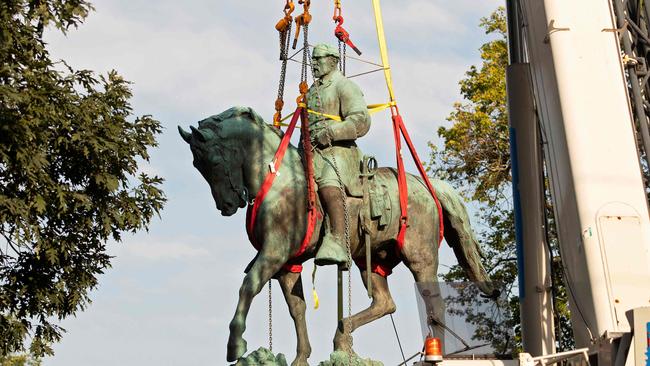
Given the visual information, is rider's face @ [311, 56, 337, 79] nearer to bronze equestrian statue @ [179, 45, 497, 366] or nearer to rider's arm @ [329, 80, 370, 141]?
bronze equestrian statue @ [179, 45, 497, 366]

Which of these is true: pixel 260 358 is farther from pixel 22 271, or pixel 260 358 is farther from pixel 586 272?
pixel 22 271

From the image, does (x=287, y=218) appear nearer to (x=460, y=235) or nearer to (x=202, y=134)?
(x=202, y=134)

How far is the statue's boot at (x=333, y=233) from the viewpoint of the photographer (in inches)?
483

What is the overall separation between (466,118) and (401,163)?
1182 cm

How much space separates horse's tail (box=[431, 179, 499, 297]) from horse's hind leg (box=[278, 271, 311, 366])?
1746mm

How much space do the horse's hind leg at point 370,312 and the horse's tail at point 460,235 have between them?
2.93 ft

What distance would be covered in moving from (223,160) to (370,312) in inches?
82.9

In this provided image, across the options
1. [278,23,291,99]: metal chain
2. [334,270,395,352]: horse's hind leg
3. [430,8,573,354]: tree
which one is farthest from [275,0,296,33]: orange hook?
[430,8,573,354]: tree

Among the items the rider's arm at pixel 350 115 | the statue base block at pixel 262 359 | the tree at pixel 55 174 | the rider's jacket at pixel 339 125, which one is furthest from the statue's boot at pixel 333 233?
the tree at pixel 55 174

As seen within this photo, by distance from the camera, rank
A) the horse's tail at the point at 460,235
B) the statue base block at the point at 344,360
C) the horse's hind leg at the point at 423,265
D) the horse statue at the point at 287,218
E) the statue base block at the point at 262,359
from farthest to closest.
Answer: the horse's tail at the point at 460,235, the horse's hind leg at the point at 423,265, the horse statue at the point at 287,218, the statue base block at the point at 344,360, the statue base block at the point at 262,359

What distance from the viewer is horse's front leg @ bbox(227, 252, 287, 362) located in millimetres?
11789

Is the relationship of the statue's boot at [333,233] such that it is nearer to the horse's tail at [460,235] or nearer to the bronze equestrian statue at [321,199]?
the bronze equestrian statue at [321,199]

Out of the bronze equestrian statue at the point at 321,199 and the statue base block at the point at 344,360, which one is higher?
the bronze equestrian statue at the point at 321,199

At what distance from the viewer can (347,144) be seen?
12984 millimetres
